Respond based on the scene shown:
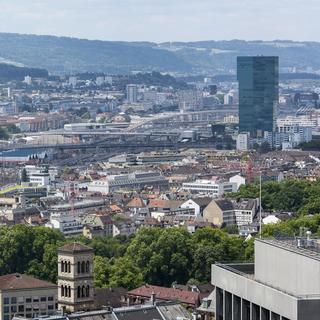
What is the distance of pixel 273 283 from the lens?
84.6 ft

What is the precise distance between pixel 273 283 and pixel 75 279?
91.6ft

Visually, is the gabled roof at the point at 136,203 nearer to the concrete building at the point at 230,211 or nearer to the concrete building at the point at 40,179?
the concrete building at the point at 230,211

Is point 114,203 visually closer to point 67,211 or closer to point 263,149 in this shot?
point 67,211

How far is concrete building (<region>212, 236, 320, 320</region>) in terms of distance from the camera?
24156 mm

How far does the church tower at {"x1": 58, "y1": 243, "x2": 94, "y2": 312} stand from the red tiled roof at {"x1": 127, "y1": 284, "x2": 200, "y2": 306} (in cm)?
464

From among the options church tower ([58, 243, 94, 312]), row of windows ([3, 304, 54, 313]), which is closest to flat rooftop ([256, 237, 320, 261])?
church tower ([58, 243, 94, 312])

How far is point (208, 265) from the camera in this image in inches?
2662

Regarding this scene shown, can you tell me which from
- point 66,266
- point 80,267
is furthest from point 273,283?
point 66,266

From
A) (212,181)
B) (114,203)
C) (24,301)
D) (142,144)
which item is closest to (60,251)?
(24,301)

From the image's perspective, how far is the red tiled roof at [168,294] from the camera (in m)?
58.3

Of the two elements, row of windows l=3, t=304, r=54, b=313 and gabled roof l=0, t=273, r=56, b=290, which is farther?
gabled roof l=0, t=273, r=56, b=290

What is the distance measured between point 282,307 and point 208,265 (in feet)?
142

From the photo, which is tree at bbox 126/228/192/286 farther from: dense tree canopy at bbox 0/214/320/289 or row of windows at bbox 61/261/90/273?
row of windows at bbox 61/261/90/273

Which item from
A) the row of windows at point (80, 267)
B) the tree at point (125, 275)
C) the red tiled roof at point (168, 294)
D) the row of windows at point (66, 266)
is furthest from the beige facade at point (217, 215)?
the row of windows at point (80, 267)
